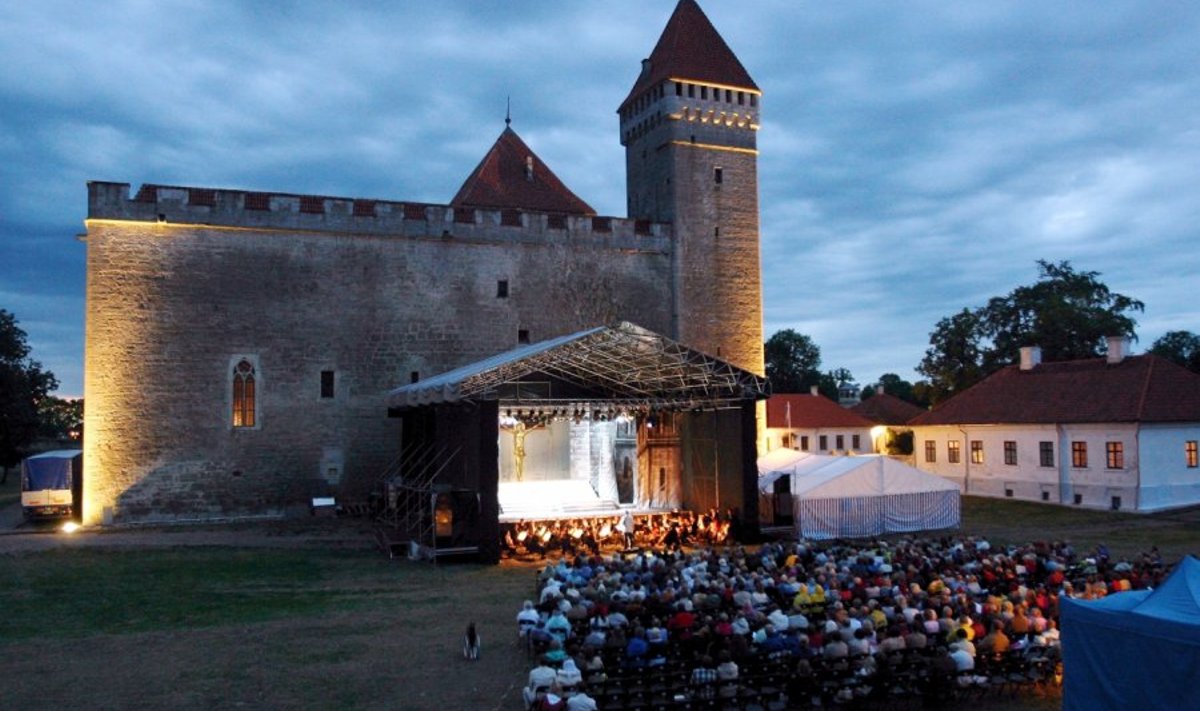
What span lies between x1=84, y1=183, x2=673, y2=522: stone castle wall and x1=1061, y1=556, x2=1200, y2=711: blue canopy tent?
71.0 feet

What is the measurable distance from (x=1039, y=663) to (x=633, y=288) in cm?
2115

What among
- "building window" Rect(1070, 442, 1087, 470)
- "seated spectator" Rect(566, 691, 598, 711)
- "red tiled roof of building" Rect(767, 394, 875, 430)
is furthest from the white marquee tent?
"red tiled roof of building" Rect(767, 394, 875, 430)

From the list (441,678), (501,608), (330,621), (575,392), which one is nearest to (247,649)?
(330,621)

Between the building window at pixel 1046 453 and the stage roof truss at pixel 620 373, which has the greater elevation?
the stage roof truss at pixel 620 373

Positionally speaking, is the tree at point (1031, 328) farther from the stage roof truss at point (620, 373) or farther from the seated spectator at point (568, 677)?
the seated spectator at point (568, 677)

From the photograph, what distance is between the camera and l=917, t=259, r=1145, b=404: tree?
122 feet

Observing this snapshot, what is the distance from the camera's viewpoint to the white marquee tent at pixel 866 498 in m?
20.6

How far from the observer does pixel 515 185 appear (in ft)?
101

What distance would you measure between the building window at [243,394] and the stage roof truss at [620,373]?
4.62m

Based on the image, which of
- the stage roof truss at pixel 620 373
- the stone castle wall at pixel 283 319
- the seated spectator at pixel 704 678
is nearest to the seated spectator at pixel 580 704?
the seated spectator at pixel 704 678

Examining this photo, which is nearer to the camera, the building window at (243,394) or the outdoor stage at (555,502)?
the outdoor stage at (555,502)

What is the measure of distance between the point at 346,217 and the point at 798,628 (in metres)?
20.6

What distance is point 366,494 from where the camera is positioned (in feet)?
85.6

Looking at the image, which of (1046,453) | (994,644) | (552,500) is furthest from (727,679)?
(1046,453)
